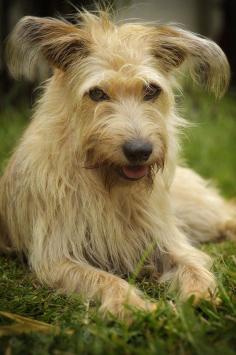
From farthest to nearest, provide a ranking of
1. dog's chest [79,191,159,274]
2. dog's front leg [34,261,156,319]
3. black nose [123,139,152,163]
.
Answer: dog's chest [79,191,159,274] → black nose [123,139,152,163] → dog's front leg [34,261,156,319]

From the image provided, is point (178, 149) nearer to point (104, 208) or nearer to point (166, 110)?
point (166, 110)

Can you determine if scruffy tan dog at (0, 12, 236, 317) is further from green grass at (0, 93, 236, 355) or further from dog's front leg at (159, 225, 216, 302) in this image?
green grass at (0, 93, 236, 355)

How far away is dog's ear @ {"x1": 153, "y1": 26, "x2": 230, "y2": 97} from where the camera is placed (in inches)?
170

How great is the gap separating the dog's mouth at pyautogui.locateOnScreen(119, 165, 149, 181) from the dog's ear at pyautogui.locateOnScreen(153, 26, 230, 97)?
783mm

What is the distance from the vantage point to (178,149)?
454cm

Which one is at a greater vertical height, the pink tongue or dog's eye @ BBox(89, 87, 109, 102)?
dog's eye @ BBox(89, 87, 109, 102)

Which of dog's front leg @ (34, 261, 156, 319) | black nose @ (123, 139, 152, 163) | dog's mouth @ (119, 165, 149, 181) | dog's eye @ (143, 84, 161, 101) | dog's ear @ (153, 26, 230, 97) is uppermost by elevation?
dog's ear @ (153, 26, 230, 97)

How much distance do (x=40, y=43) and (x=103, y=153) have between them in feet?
2.77

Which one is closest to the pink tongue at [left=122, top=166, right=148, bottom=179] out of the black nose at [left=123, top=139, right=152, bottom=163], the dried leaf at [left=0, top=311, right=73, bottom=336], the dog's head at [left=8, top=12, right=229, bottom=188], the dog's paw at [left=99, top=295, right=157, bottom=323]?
the dog's head at [left=8, top=12, right=229, bottom=188]

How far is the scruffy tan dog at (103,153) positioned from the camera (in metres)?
3.97

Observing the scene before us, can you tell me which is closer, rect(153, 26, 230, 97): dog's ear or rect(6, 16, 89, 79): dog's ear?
rect(6, 16, 89, 79): dog's ear

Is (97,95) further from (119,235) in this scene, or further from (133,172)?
(119,235)

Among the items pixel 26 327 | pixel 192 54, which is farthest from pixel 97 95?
pixel 26 327

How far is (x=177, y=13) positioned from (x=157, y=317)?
1326cm
